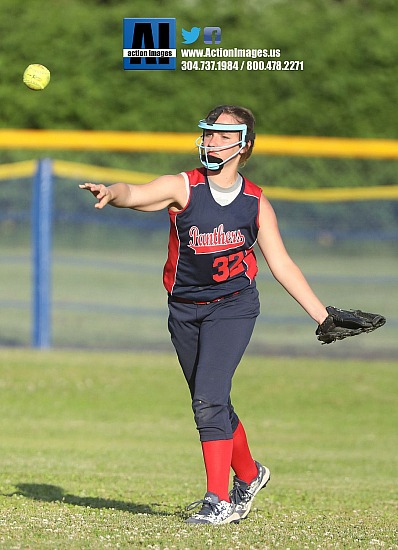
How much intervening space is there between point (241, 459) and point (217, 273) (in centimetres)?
102

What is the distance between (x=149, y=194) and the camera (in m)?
5.42

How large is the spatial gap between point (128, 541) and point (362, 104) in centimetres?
1663

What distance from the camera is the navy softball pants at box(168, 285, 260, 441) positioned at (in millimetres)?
5555

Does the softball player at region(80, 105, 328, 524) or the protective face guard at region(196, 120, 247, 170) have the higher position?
the protective face guard at region(196, 120, 247, 170)

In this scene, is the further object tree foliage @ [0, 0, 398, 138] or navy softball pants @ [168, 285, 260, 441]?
tree foliage @ [0, 0, 398, 138]

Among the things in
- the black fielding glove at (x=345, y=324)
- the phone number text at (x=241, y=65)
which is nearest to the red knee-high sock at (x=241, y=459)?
the black fielding glove at (x=345, y=324)

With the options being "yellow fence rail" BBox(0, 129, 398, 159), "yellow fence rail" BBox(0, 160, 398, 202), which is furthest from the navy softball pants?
"yellow fence rail" BBox(0, 160, 398, 202)

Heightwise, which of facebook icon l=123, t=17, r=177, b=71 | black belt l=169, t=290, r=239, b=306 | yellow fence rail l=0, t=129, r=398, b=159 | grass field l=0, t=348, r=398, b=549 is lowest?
grass field l=0, t=348, r=398, b=549

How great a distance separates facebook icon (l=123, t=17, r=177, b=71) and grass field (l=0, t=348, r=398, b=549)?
144 inches

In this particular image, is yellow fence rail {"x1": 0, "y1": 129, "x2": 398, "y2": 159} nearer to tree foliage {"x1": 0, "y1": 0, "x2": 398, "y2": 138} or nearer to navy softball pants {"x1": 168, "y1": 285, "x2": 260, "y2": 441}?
tree foliage {"x1": 0, "y1": 0, "x2": 398, "y2": 138}

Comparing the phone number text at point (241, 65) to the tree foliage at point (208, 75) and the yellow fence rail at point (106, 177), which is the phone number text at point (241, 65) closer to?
the tree foliage at point (208, 75)

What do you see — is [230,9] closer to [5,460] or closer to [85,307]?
[85,307]

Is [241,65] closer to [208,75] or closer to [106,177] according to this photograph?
[208,75]

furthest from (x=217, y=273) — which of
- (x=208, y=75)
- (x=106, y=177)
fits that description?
(x=208, y=75)
